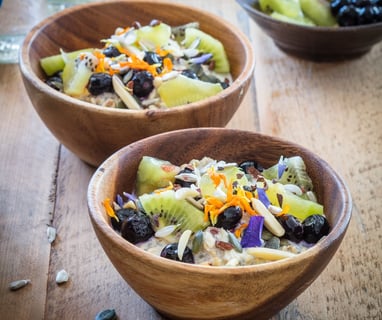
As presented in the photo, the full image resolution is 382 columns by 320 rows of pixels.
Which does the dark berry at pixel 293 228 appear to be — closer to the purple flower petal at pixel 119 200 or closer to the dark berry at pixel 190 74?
the purple flower petal at pixel 119 200

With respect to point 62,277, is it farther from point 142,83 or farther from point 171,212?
point 142,83

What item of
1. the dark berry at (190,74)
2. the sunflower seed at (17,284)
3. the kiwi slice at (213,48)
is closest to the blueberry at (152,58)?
the dark berry at (190,74)

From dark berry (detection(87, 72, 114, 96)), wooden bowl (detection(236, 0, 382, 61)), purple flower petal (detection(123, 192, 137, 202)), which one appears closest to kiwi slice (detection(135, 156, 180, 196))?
purple flower petal (detection(123, 192, 137, 202))

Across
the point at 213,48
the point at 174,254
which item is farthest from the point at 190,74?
the point at 174,254

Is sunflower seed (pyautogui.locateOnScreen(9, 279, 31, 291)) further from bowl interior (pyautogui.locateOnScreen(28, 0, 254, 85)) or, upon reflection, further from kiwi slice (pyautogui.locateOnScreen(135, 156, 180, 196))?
bowl interior (pyautogui.locateOnScreen(28, 0, 254, 85))

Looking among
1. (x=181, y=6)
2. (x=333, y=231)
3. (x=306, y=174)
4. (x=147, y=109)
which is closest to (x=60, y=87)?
(x=147, y=109)
